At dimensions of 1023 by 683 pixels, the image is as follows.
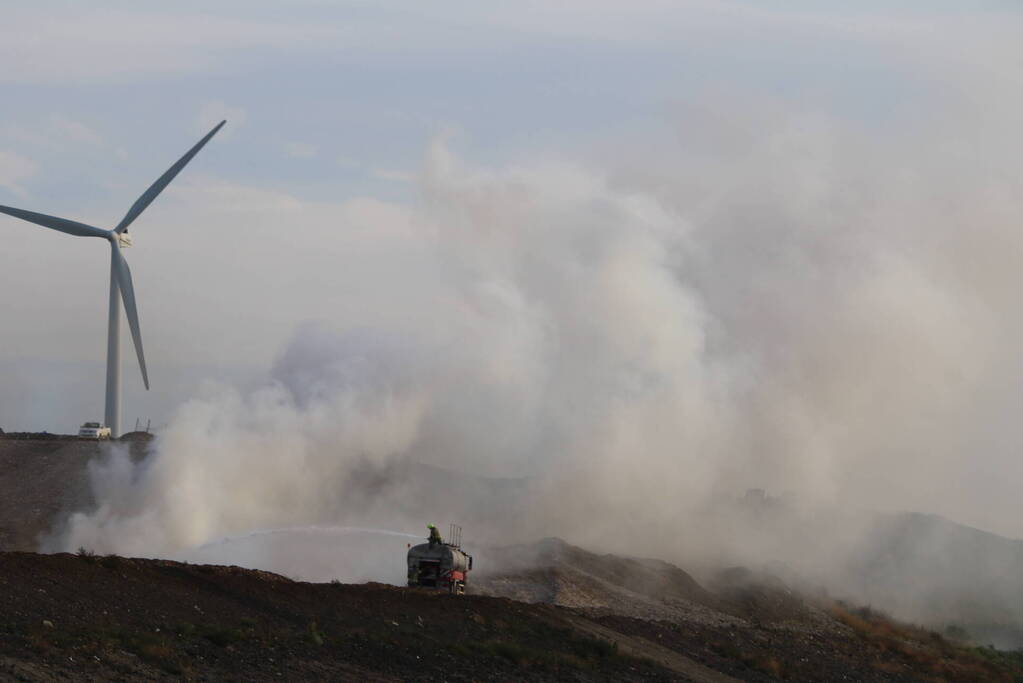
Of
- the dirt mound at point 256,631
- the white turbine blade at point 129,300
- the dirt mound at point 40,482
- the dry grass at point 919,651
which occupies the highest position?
the white turbine blade at point 129,300

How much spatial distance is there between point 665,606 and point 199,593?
30.1 metres

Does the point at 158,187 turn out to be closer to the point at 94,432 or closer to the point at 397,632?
the point at 94,432

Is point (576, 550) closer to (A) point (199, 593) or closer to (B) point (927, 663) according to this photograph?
(B) point (927, 663)

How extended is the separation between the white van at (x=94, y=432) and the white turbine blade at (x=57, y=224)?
17131 mm

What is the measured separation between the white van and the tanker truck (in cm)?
5446

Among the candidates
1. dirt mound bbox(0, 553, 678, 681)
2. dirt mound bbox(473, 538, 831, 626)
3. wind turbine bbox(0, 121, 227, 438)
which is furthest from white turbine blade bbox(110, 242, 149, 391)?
dirt mound bbox(0, 553, 678, 681)

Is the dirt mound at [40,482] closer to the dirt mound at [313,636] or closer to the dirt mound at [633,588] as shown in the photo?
the dirt mound at [633,588]

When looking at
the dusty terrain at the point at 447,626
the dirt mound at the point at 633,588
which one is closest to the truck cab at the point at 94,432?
the dusty terrain at the point at 447,626

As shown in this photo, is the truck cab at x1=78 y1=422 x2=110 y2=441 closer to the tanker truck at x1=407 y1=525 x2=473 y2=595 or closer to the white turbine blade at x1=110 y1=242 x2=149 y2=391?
the white turbine blade at x1=110 y1=242 x2=149 y2=391

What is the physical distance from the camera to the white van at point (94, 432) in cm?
10850

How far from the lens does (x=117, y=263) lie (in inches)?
3910

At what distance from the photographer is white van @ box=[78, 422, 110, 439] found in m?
108

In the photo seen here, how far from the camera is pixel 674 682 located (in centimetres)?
5009

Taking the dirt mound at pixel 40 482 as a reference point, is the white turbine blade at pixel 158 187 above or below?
above
